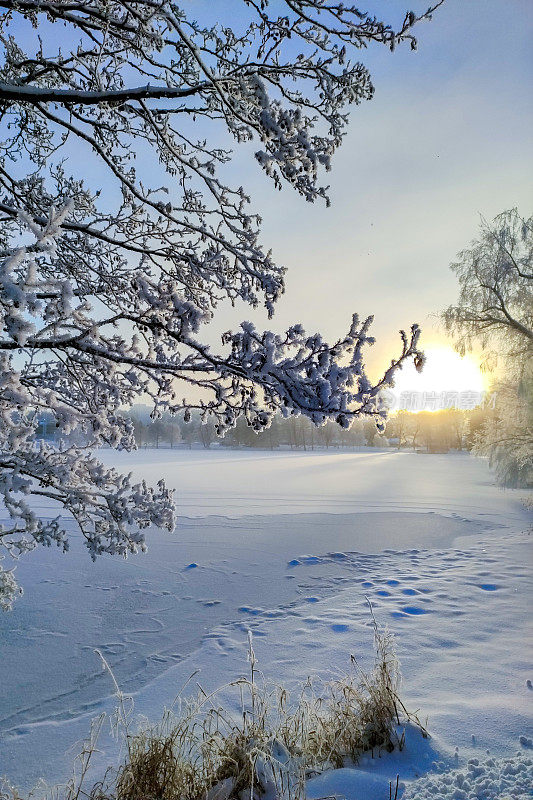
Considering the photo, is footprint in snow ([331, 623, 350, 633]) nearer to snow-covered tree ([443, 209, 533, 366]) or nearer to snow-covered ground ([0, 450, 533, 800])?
snow-covered ground ([0, 450, 533, 800])

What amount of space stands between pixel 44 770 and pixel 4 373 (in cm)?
340

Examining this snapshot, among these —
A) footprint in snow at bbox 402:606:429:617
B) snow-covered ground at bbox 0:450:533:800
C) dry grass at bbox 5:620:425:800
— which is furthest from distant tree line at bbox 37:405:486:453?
dry grass at bbox 5:620:425:800

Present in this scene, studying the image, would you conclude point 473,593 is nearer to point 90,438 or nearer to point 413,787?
point 413,787

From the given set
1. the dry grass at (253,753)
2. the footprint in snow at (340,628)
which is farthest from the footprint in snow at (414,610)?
the dry grass at (253,753)

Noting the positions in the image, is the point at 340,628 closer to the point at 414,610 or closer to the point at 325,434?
the point at 414,610

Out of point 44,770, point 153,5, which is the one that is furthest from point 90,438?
point 153,5

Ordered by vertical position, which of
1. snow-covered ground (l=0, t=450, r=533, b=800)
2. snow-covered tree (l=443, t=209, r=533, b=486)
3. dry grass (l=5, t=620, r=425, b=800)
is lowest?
snow-covered ground (l=0, t=450, r=533, b=800)

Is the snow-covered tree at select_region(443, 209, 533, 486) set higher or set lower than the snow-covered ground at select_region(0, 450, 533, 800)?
higher

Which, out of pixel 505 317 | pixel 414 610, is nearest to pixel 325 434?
pixel 505 317

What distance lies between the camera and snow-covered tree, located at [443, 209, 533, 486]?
43.3 ft

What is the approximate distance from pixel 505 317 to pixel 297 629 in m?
11.5

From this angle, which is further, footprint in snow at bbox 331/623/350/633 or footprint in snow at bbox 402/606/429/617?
footprint in snow at bbox 402/606/429/617

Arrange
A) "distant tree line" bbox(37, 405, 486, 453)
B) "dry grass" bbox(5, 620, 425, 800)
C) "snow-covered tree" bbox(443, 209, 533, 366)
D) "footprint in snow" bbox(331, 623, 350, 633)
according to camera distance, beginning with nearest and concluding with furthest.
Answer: "dry grass" bbox(5, 620, 425, 800) → "footprint in snow" bbox(331, 623, 350, 633) → "snow-covered tree" bbox(443, 209, 533, 366) → "distant tree line" bbox(37, 405, 486, 453)

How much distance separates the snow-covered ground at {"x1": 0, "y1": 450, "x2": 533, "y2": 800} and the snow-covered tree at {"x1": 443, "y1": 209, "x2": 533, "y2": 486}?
4.10 meters
